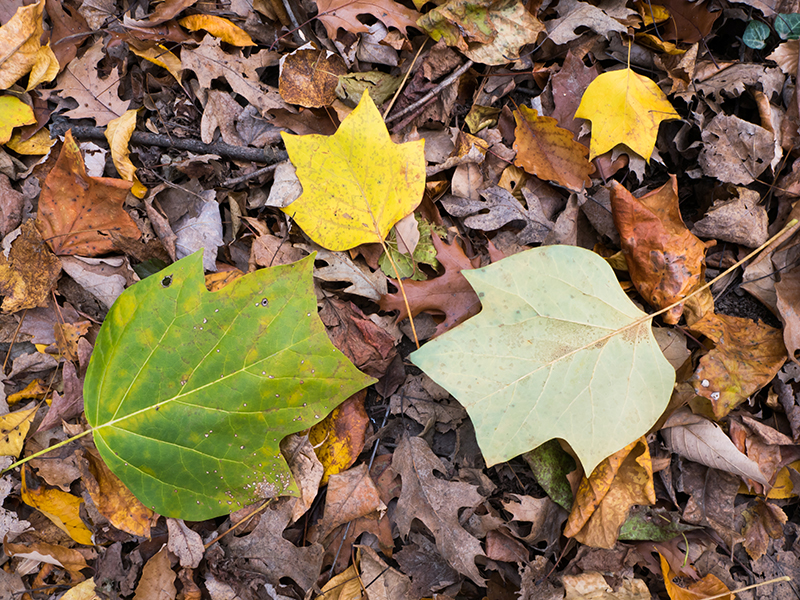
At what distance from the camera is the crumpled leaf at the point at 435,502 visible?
6.49 ft

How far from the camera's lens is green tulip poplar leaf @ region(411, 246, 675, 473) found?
1735 millimetres

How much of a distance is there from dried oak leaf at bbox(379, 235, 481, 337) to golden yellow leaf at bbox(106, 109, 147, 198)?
1259 millimetres

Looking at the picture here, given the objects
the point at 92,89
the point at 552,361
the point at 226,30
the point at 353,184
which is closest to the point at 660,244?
the point at 552,361

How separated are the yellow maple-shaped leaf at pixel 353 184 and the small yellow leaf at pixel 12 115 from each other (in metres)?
1.28

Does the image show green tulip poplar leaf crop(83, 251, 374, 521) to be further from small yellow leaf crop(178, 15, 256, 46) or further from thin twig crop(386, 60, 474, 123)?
small yellow leaf crop(178, 15, 256, 46)

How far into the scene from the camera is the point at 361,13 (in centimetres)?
209

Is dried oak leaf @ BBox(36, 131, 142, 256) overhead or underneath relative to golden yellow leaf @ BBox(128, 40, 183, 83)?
underneath

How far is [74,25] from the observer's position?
7.34 ft

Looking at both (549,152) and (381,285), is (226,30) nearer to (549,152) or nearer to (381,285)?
(381,285)

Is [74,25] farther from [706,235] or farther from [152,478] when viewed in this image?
[706,235]

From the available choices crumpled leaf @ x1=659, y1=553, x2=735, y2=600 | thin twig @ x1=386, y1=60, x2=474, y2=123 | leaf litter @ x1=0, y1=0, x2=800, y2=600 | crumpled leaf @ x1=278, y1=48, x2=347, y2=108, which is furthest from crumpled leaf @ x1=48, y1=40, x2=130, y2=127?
crumpled leaf @ x1=659, y1=553, x2=735, y2=600

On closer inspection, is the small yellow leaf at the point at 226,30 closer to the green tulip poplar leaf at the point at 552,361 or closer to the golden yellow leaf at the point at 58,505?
the green tulip poplar leaf at the point at 552,361

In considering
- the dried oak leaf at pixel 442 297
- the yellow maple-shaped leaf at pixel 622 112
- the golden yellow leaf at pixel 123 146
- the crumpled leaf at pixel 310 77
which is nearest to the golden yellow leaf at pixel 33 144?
the golden yellow leaf at pixel 123 146

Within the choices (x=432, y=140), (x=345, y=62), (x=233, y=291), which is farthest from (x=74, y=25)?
(x=432, y=140)
